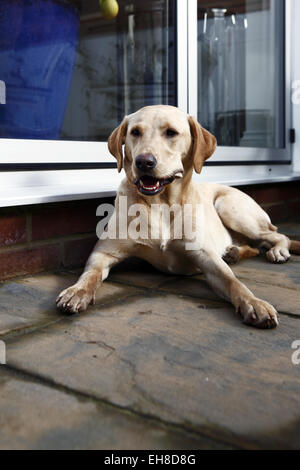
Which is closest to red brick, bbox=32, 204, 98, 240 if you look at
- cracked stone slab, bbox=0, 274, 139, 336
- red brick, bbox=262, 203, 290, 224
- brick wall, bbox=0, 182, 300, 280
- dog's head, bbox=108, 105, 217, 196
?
brick wall, bbox=0, 182, 300, 280

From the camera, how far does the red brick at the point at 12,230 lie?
92.0 inches

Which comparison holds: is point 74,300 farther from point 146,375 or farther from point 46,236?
point 46,236

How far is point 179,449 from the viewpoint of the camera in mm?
996

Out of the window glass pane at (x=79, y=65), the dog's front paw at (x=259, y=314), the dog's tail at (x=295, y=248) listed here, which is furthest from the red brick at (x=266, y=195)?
the dog's front paw at (x=259, y=314)

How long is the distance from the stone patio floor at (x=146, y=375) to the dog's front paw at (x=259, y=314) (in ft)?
0.11

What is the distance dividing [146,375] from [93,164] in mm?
1786

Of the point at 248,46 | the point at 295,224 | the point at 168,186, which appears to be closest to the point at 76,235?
the point at 168,186

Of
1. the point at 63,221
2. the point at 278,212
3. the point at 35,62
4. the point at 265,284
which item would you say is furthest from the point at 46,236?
the point at 278,212

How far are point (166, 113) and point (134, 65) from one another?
1.42 metres

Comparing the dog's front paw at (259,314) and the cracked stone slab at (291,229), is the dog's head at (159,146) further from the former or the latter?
the cracked stone slab at (291,229)

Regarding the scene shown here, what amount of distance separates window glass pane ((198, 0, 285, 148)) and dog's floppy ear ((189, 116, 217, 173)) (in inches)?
56.9

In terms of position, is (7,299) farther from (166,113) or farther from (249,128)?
(249,128)

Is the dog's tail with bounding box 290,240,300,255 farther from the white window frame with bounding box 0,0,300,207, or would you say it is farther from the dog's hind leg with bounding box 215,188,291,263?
the white window frame with bounding box 0,0,300,207

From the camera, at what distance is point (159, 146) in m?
2.21
